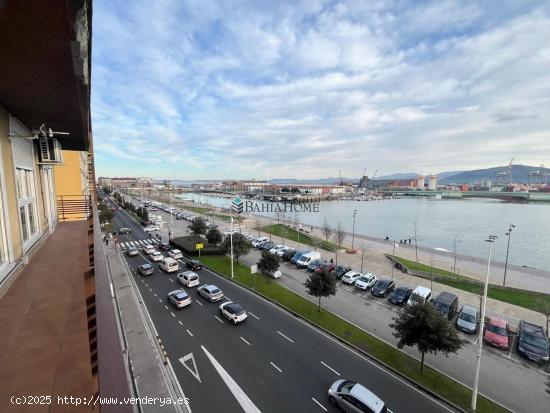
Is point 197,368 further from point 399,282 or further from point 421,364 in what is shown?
point 399,282

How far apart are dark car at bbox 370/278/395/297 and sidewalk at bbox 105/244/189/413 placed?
1251 centimetres

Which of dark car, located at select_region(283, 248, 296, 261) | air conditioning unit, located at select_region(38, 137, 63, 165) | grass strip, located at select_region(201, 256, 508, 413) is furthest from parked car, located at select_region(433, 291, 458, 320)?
air conditioning unit, located at select_region(38, 137, 63, 165)

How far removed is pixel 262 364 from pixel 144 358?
428cm

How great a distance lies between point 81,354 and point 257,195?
395ft

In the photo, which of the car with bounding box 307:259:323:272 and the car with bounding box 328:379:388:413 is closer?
the car with bounding box 328:379:388:413

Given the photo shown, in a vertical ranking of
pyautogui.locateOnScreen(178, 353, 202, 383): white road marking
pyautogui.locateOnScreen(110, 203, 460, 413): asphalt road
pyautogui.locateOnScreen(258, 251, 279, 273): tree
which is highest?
pyautogui.locateOnScreen(258, 251, 279, 273): tree

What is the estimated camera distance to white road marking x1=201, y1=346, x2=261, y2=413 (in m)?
7.51

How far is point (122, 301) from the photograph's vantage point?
540 inches

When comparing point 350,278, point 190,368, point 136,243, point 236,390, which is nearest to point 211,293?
point 190,368

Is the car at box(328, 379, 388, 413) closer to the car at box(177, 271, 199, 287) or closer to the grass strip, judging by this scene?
the grass strip

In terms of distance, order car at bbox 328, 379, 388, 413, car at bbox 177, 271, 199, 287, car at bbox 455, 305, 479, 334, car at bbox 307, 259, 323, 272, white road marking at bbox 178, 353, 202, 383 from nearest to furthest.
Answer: car at bbox 328, 379, 388, 413 < white road marking at bbox 178, 353, 202, 383 < car at bbox 455, 305, 479, 334 < car at bbox 177, 271, 199, 287 < car at bbox 307, 259, 323, 272

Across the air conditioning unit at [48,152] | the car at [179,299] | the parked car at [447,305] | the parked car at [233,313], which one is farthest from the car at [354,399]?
the air conditioning unit at [48,152]

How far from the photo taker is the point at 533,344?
11.2m

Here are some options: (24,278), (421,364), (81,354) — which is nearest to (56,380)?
(81,354)
